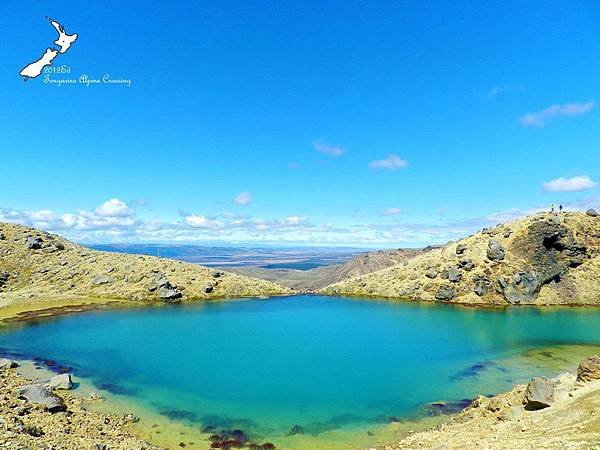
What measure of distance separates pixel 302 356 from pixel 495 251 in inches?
Result: 2847

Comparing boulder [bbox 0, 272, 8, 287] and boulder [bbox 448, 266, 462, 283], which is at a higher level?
boulder [bbox 448, 266, 462, 283]

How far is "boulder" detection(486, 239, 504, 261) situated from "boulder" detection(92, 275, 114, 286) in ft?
329

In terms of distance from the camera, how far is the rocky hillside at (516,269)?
86.6 meters

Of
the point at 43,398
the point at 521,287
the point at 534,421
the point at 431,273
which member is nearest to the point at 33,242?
the point at 43,398

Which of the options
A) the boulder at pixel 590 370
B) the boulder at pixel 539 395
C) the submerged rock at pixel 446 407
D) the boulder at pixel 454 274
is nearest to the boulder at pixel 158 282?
the boulder at pixel 454 274

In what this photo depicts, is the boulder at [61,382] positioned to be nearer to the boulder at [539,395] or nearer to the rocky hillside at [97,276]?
the boulder at [539,395]

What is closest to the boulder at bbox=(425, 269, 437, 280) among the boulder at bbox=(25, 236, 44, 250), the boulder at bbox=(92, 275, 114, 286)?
the boulder at bbox=(92, 275, 114, 286)

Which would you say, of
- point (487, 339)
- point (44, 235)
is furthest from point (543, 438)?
point (44, 235)

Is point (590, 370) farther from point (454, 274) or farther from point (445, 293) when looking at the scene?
point (454, 274)

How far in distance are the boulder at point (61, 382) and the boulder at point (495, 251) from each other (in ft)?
312

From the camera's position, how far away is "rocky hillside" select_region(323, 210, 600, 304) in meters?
86.6

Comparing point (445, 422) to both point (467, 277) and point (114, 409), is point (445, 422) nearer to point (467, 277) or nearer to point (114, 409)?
point (114, 409)

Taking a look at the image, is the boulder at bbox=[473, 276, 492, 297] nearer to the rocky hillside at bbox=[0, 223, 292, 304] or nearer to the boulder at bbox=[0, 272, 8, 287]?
the rocky hillside at bbox=[0, 223, 292, 304]

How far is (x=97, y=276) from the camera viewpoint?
93625 mm
